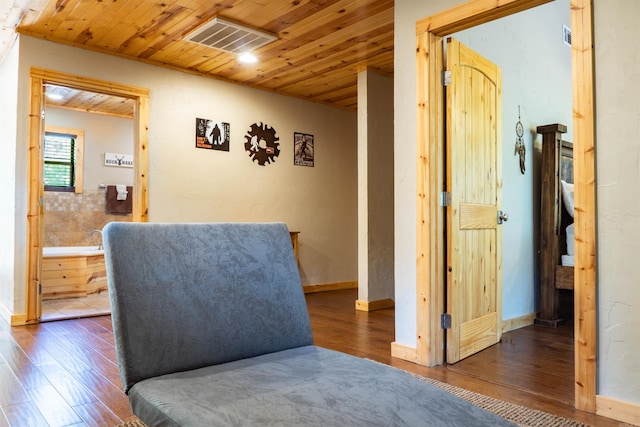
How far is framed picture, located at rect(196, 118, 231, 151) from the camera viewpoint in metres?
4.78

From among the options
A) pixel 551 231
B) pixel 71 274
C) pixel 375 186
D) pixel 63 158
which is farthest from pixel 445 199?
pixel 63 158

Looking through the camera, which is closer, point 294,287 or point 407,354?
point 294,287

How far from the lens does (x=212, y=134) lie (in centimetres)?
489

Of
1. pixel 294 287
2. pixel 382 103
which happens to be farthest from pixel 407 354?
pixel 382 103

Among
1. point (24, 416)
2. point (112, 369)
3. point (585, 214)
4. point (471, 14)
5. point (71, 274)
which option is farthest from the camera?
point (71, 274)

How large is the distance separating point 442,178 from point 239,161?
2.88 m

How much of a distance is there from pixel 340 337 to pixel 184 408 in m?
2.50

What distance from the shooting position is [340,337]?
11.3 ft

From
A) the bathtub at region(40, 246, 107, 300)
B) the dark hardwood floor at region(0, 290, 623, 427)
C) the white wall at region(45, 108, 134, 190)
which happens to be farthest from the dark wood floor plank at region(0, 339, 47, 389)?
the white wall at region(45, 108, 134, 190)

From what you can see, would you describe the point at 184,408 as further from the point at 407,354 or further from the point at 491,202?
the point at 491,202

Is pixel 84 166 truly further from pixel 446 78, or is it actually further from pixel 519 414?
pixel 519 414

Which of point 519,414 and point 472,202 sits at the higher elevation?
point 472,202

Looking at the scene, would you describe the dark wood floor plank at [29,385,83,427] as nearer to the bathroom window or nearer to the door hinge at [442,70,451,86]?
the door hinge at [442,70,451,86]

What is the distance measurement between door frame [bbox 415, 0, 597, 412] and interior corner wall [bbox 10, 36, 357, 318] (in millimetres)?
2731
